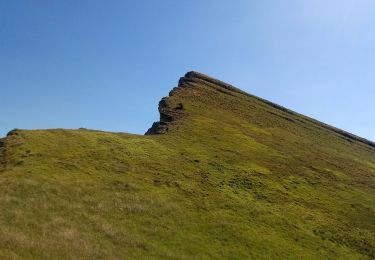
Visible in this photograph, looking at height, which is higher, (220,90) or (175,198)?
(220,90)

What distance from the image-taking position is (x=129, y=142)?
63438 mm

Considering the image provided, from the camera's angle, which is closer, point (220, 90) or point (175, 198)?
point (175, 198)

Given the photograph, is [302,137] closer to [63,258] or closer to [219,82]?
[219,82]

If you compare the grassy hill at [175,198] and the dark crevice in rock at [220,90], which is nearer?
the grassy hill at [175,198]

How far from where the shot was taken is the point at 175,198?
49.5 metres

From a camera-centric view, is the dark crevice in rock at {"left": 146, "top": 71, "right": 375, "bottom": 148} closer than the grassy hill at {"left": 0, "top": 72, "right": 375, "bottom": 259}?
No

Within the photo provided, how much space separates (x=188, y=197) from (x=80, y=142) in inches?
639

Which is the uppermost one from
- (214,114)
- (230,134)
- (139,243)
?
(214,114)

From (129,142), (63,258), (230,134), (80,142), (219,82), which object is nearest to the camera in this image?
(63,258)

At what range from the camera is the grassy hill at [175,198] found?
3897 cm

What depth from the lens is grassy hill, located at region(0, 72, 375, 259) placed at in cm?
3897

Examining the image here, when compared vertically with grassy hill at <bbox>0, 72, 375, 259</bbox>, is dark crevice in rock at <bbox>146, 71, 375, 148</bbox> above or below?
above

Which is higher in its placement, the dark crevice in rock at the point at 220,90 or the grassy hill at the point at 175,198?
the dark crevice in rock at the point at 220,90

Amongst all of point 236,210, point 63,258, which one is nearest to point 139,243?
point 63,258
